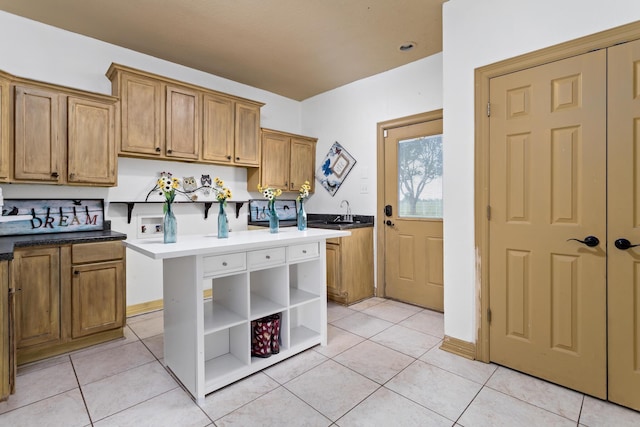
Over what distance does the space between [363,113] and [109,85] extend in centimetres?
278

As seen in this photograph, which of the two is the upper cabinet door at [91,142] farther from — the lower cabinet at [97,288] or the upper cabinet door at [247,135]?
the upper cabinet door at [247,135]

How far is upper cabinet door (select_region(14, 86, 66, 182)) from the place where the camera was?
243cm

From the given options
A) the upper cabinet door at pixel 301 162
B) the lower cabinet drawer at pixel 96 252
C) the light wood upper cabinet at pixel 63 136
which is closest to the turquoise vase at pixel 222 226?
the lower cabinet drawer at pixel 96 252

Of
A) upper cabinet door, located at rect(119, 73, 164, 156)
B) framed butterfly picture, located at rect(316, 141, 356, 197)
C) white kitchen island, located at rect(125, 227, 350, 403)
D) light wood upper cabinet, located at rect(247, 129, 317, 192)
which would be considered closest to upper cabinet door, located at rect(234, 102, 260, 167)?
light wood upper cabinet, located at rect(247, 129, 317, 192)

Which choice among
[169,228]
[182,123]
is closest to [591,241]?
[169,228]

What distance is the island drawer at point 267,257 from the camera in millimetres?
2113

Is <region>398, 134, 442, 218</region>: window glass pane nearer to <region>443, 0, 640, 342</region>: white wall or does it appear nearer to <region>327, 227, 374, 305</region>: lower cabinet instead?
<region>327, 227, 374, 305</region>: lower cabinet

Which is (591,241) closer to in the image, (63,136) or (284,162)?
(284,162)

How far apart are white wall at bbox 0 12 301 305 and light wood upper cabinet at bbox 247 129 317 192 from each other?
0.31m

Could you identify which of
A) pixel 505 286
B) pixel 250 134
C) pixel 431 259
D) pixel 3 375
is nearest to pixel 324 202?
pixel 250 134

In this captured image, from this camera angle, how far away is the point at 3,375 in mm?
1771

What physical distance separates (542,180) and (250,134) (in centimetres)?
299

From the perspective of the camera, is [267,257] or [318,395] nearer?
[318,395]

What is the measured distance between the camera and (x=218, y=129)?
140 inches
